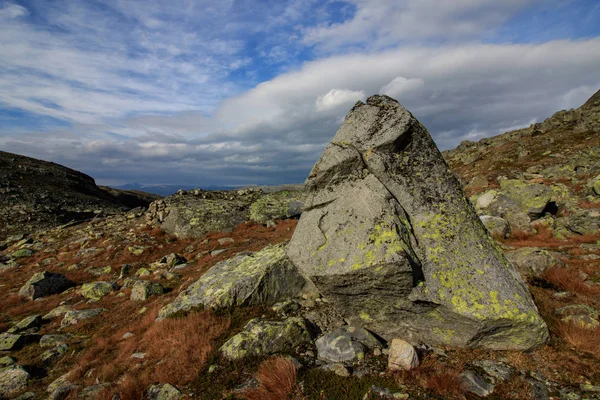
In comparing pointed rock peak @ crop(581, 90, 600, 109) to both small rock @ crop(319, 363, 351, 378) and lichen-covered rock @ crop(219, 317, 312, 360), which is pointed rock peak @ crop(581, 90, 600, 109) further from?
small rock @ crop(319, 363, 351, 378)

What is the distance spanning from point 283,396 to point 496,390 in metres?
4.47

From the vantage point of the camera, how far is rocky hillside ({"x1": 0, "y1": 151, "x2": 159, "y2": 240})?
50.3 m

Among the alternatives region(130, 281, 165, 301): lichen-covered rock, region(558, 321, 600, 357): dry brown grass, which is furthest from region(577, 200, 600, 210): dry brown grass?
region(130, 281, 165, 301): lichen-covered rock

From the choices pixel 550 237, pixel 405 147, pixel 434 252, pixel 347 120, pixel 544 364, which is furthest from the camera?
pixel 550 237

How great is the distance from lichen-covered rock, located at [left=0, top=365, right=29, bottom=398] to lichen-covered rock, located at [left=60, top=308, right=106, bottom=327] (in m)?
3.97

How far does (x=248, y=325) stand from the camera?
883 cm

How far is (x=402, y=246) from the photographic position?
24.7ft

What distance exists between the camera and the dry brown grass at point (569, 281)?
10.2 m

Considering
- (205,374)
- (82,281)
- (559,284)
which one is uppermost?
(559,284)

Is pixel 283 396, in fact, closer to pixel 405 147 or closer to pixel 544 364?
pixel 544 364

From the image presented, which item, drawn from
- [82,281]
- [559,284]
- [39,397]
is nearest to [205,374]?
[39,397]

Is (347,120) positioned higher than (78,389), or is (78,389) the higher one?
(347,120)

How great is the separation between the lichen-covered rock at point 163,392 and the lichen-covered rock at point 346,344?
143 inches

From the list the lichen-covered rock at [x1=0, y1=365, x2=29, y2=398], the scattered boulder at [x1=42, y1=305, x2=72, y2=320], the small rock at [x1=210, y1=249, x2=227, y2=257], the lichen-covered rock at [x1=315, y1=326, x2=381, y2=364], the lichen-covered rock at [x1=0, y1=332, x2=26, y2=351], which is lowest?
the scattered boulder at [x1=42, y1=305, x2=72, y2=320]
